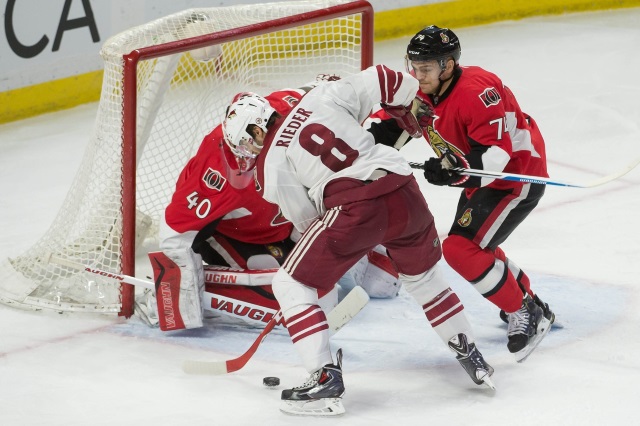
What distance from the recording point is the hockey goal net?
3.78 metres

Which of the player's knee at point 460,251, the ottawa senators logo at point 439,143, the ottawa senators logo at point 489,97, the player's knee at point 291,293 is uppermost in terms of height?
the ottawa senators logo at point 489,97

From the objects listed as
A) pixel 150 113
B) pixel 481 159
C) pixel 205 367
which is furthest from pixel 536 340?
pixel 150 113

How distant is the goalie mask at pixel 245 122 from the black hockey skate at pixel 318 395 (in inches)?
24.5

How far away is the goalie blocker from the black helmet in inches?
31.1

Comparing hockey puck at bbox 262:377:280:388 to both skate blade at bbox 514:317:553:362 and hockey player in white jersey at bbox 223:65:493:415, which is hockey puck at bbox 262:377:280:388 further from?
skate blade at bbox 514:317:553:362

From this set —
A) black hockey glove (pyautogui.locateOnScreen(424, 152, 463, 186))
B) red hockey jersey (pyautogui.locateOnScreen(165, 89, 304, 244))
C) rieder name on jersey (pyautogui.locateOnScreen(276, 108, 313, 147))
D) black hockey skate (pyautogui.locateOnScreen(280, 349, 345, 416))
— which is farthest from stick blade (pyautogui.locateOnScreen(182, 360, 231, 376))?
black hockey glove (pyautogui.locateOnScreen(424, 152, 463, 186))

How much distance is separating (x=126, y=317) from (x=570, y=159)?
2319 mm

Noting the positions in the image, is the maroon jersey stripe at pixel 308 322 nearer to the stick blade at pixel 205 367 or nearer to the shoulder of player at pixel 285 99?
the stick blade at pixel 205 367

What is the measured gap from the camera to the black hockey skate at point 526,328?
11.5ft

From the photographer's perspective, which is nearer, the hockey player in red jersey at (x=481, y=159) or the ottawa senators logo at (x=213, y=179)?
the hockey player in red jersey at (x=481, y=159)

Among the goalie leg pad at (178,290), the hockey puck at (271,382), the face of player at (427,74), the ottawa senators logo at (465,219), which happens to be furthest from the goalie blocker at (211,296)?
the face of player at (427,74)

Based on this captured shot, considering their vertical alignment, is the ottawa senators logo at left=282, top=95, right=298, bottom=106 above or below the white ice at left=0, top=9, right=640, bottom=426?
above

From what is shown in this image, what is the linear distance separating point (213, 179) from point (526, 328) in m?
1.05

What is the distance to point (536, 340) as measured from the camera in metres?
3.53
